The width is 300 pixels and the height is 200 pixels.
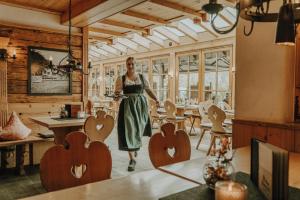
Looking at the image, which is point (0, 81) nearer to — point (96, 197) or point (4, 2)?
point (4, 2)

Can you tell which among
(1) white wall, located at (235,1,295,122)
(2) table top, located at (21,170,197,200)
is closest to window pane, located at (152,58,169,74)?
(1) white wall, located at (235,1,295,122)

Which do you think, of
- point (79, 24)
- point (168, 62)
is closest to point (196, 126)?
point (168, 62)

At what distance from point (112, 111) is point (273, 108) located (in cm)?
837

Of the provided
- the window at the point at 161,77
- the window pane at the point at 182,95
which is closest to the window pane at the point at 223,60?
the window pane at the point at 182,95

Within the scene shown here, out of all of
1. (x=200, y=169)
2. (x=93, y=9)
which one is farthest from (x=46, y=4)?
(x=200, y=169)

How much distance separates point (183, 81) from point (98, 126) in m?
6.18

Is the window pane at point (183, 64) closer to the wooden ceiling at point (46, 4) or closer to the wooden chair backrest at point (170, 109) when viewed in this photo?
the wooden chair backrest at point (170, 109)

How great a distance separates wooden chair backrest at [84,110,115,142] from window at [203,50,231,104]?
186 inches

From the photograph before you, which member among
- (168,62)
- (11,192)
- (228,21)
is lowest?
(11,192)

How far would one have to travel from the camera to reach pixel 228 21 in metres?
7.12

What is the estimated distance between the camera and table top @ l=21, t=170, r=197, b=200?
1.16 m

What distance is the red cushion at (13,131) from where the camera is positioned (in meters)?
3.58

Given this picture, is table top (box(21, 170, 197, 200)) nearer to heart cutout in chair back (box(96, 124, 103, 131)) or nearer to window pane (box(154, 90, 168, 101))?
heart cutout in chair back (box(96, 124, 103, 131))

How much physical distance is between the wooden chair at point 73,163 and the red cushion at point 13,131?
243cm
